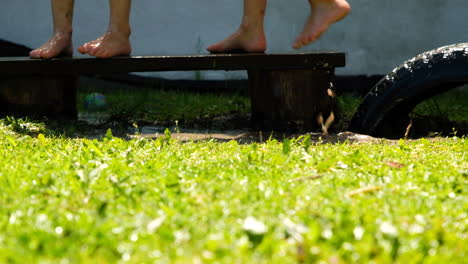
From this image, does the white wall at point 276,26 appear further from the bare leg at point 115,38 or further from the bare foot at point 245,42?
the bare leg at point 115,38

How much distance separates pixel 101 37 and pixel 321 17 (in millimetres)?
1659

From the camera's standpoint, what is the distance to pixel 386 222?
1.86 m

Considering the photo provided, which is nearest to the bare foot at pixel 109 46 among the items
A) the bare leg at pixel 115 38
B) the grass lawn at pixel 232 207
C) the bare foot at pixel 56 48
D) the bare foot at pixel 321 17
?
the bare leg at pixel 115 38

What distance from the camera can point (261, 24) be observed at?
490 centimetres

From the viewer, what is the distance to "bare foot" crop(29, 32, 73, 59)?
4941 mm

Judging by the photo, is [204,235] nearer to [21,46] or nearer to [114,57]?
[114,57]

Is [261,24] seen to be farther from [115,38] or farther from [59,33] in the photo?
[59,33]

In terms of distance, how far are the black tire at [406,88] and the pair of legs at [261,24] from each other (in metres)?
0.59

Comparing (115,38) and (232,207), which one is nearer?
(232,207)

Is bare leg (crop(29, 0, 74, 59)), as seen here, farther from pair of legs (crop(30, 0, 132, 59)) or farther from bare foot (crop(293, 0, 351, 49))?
bare foot (crop(293, 0, 351, 49))

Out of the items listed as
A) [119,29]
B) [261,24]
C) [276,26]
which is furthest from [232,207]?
[276,26]

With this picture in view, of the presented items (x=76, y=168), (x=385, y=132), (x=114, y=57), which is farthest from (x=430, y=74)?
(x=76, y=168)

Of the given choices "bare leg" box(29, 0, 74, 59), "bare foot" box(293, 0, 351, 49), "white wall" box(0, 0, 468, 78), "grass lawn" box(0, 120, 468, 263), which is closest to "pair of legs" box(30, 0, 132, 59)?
"bare leg" box(29, 0, 74, 59)

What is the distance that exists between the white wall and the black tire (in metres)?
2.72
